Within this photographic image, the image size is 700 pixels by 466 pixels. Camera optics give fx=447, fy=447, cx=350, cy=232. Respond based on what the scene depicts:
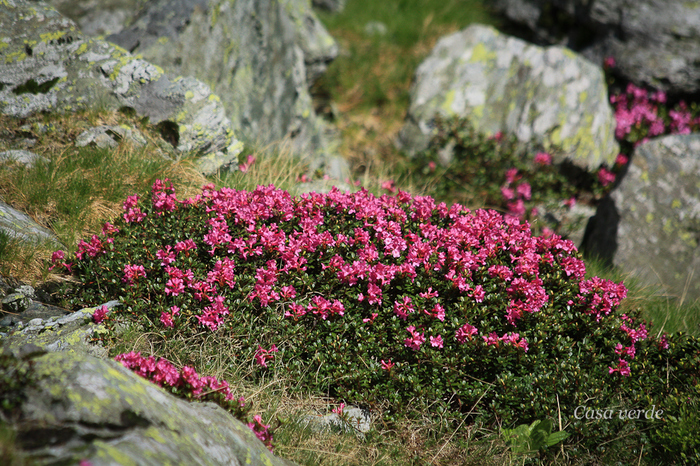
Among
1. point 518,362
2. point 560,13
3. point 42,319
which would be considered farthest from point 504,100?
point 42,319

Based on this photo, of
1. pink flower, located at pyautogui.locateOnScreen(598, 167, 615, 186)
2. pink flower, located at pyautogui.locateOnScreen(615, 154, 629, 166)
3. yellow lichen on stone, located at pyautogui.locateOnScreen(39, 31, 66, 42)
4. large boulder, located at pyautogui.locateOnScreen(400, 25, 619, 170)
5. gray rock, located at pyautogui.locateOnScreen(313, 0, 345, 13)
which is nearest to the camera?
yellow lichen on stone, located at pyautogui.locateOnScreen(39, 31, 66, 42)

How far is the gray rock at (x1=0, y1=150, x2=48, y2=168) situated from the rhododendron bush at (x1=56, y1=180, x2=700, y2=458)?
1106mm

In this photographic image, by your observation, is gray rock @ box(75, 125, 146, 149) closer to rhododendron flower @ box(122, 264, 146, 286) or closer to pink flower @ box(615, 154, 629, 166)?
rhododendron flower @ box(122, 264, 146, 286)

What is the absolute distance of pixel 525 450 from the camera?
10.7 ft

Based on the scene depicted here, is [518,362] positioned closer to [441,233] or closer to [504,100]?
[441,233]

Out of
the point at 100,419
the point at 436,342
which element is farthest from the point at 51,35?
the point at 436,342

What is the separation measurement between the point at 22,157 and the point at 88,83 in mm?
1133

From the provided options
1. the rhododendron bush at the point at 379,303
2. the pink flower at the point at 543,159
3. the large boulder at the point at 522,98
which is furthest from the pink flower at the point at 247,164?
the pink flower at the point at 543,159

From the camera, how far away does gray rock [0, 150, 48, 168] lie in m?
4.31

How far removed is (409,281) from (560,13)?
9.16 meters

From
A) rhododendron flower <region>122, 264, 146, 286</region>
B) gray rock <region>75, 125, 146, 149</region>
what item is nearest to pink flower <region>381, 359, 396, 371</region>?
rhododendron flower <region>122, 264, 146, 286</region>

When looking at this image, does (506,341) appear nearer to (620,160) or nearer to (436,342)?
(436,342)

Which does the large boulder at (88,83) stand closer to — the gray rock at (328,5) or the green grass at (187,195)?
the green grass at (187,195)

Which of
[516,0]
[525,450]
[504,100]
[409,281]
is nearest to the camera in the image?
[525,450]
